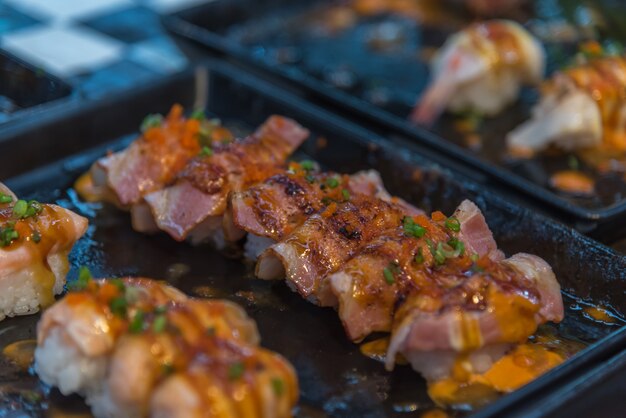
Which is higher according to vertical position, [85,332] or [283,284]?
[85,332]

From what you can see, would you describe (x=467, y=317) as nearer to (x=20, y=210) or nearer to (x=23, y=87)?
(x=20, y=210)

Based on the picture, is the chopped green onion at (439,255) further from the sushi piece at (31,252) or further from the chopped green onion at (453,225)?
the sushi piece at (31,252)

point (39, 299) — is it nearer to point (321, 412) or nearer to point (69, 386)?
point (69, 386)

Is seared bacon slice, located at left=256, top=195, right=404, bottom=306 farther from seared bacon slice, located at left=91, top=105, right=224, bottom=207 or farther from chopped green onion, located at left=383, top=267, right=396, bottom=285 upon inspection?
seared bacon slice, located at left=91, top=105, right=224, bottom=207

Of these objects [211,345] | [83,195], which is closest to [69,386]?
[211,345]

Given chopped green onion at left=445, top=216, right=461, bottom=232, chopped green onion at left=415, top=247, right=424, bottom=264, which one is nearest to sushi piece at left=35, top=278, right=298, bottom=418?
chopped green onion at left=415, top=247, right=424, bottom=264

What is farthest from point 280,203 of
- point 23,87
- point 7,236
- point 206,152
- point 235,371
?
point 23,87
